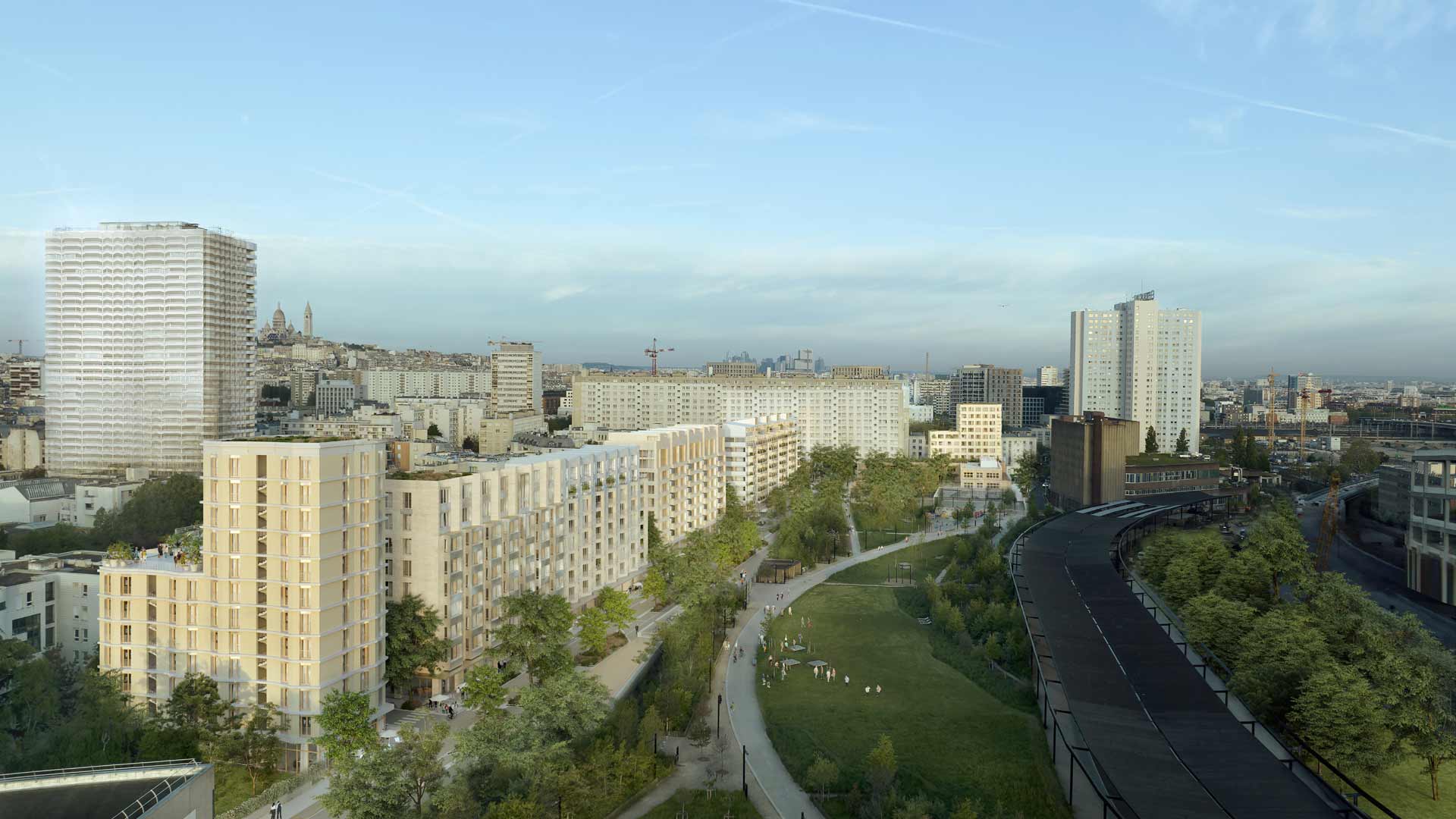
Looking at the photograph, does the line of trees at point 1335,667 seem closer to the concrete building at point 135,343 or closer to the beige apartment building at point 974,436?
the beige apartment building at point 974,436

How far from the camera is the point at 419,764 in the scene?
2456 centimetres

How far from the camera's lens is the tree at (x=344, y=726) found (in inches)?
1078

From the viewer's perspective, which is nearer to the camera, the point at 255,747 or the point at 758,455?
the point at 255,747

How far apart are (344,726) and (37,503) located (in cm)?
5224

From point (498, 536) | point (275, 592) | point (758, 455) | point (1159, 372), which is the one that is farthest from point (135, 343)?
point (1159, 372)

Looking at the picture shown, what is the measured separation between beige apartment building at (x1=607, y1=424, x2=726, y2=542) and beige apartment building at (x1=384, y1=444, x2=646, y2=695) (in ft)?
18.9

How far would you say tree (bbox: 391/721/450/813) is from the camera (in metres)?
24.4

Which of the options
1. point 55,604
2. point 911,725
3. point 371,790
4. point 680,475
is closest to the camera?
point 371,790

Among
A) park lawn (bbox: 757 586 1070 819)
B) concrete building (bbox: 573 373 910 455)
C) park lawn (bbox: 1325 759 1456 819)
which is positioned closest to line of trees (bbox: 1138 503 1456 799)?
park lawn (bbox: 1325 759 1456 819)

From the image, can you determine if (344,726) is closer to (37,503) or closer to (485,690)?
(485,690)

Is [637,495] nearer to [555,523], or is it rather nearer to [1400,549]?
[555,523]

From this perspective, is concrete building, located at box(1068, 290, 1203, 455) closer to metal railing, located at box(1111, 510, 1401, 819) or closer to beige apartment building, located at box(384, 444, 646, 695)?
metal railing, located at box(1111, 510, 1401, 819)

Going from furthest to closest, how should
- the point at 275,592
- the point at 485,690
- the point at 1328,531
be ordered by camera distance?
the point at 1328,531, the point at 485,690, the point at 275,592

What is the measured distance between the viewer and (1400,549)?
6347cm
